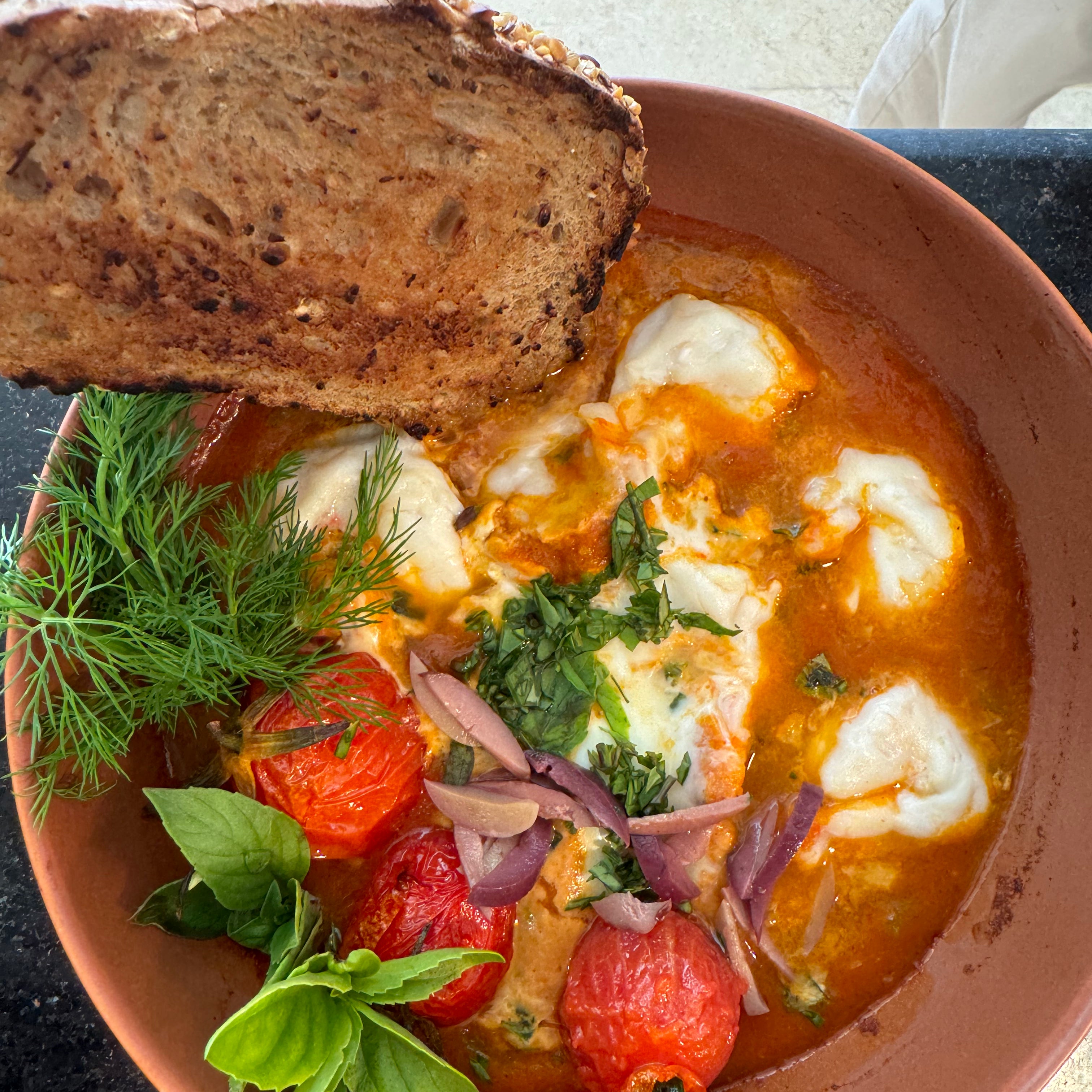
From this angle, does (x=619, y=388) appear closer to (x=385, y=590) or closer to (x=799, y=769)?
(x=385, y=590)

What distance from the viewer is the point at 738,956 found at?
1.93 meters

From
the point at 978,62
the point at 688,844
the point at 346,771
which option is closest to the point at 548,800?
the point at 688,844

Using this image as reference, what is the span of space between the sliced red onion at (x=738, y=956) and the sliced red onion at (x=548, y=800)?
0.33 metres

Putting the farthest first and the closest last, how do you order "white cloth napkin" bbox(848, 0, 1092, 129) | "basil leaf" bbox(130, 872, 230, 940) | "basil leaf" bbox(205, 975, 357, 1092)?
"white cloth napkin" bbox(848, 0, 1092, 129) → "basil leaf" bbox(130, 872, 230, 940) → "basil leaf" bbox(205, 975, 357, 1092)

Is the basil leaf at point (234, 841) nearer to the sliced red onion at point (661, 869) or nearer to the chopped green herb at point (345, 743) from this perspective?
the chopped green herb at point (345, 743)

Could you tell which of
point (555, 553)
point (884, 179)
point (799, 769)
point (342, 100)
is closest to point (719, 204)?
point (884, 179)

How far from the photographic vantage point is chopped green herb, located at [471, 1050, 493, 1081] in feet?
6.35

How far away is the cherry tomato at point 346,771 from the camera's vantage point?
186 centimetres

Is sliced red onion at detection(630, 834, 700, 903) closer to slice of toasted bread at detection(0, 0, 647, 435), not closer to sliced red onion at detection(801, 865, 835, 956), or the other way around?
sliced red onion at detection(801, 865, 835, 956)

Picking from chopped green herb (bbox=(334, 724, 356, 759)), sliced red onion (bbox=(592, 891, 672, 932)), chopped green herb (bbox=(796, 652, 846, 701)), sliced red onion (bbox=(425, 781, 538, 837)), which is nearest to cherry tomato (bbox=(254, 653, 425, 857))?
chopped green herb (bbox=(334, 724, 356, 759))

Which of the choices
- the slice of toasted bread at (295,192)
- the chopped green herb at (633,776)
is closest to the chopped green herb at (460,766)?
the chopped green herb at (633,776)

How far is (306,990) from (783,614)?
1.18 m

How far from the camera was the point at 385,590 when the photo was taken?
6.49 feet

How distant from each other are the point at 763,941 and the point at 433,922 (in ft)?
2.23
